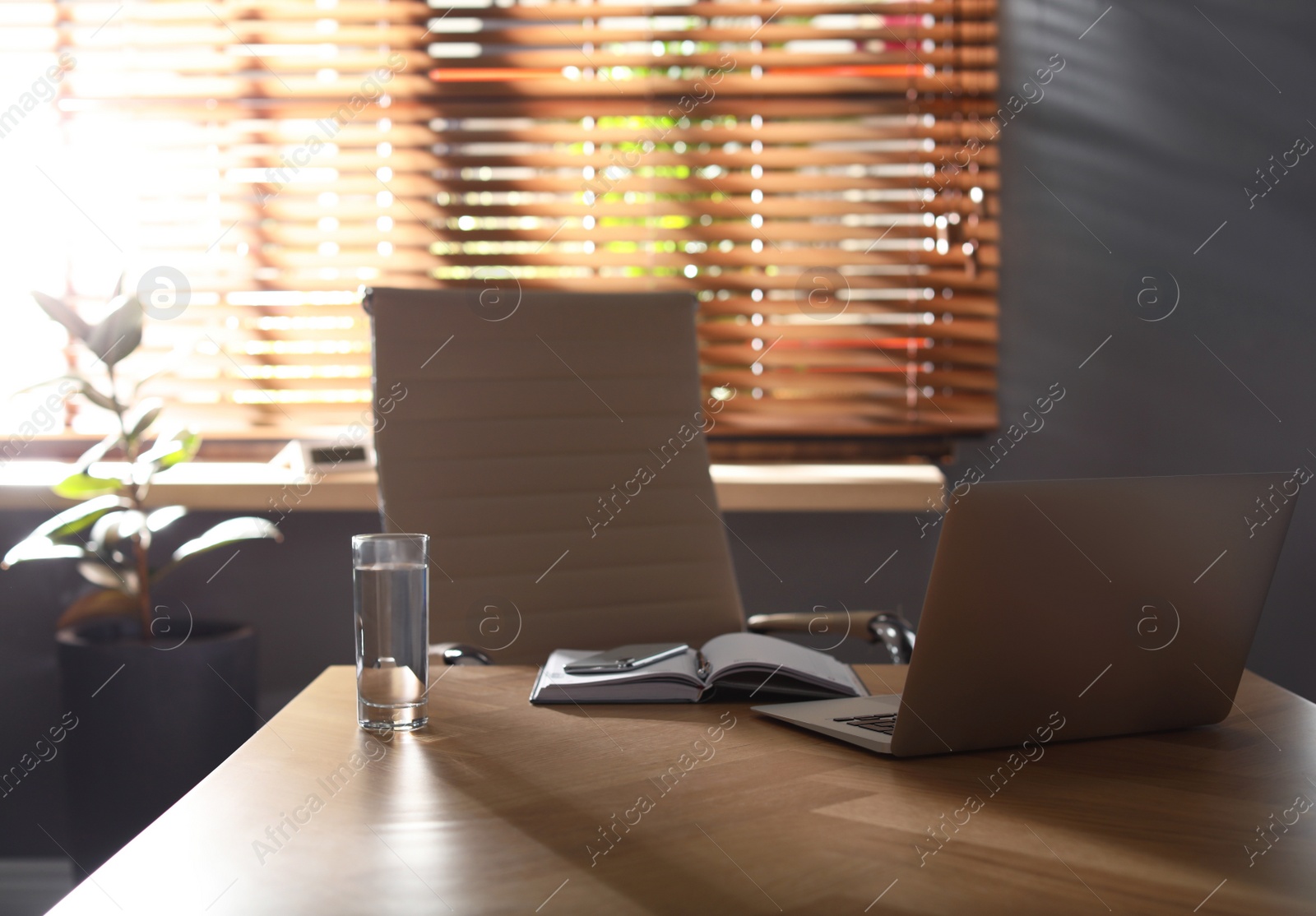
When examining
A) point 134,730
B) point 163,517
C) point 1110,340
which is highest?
point 1110,340

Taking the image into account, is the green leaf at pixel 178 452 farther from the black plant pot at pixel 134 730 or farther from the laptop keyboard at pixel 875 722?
the laptop keyboard at pixel 875 722

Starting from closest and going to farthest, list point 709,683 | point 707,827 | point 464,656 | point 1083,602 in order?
point 707,827 < point 1083,602 < point 709,683 < point 464,656

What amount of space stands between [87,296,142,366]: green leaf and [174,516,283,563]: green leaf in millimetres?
371

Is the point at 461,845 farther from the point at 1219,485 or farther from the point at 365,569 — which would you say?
the point at 1219,485

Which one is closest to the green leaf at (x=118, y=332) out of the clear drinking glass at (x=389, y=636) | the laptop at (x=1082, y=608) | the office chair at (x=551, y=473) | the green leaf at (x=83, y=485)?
the green leaf at (x=83, y=485)

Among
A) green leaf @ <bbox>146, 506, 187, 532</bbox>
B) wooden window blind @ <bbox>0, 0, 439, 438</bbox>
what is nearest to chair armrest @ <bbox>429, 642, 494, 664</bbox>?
green leaf @ <bbox>146, 506, 187, 532</bbox>

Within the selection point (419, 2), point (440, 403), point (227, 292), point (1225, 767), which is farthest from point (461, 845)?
point (419, 2)

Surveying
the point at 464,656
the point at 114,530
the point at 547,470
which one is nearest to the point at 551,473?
the point at 547,470

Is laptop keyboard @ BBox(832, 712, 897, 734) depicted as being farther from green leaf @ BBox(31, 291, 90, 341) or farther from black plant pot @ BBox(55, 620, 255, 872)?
green leaf @ BBox(31, 291, 90, 341)

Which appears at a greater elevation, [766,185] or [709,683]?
[766,185]

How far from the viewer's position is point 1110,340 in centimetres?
212

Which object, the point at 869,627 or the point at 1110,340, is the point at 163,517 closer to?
the point at 869,627

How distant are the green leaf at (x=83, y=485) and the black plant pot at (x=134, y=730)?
28 cm

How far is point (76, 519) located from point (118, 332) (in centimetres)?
35
